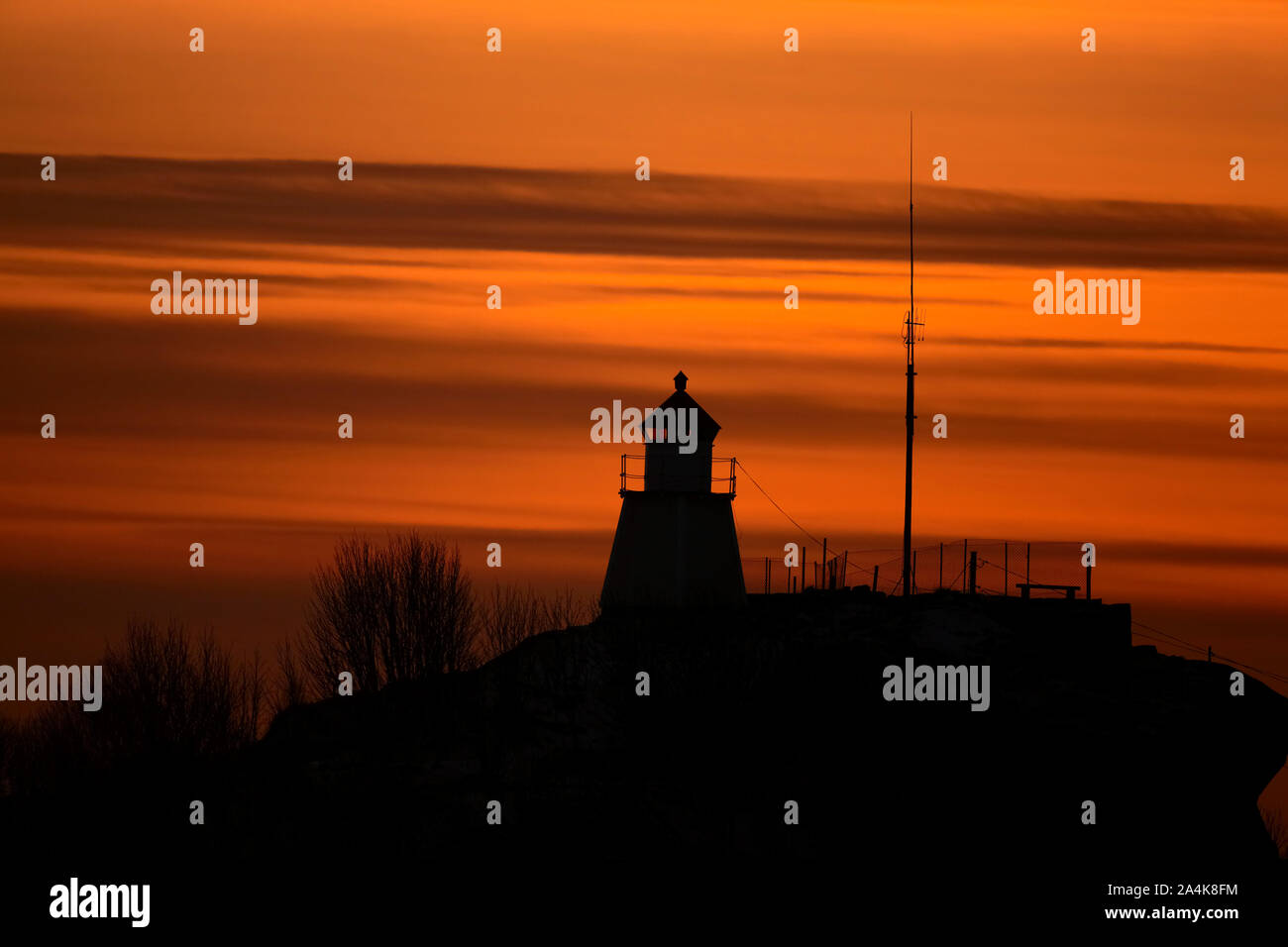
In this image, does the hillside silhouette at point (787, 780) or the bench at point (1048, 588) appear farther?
the bench at point (1048, 588)

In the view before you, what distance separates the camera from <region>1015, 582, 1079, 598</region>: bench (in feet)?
265

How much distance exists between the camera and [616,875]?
2943 inches

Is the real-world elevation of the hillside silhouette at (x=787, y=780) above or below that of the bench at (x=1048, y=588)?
below

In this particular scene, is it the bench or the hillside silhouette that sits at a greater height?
the bench

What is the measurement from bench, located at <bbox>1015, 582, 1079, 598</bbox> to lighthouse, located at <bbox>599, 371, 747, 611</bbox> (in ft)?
39.7

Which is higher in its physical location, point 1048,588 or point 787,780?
point 1048,588

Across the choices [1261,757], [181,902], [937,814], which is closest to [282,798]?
[181,902]

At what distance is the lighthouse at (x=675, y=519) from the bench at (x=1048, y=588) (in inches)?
476

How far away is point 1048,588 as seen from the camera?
267 feet

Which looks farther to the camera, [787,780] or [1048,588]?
[1048,588]

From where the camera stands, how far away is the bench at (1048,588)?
8081cm

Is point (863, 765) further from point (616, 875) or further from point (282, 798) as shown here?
point (282, 798)

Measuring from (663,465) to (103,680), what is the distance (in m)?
38.9

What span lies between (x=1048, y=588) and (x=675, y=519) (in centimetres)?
1556
